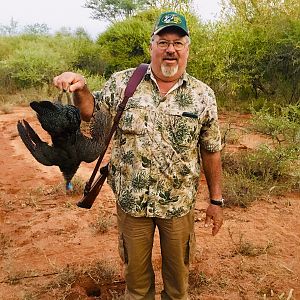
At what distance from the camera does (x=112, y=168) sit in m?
2.68

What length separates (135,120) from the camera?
2.49 m

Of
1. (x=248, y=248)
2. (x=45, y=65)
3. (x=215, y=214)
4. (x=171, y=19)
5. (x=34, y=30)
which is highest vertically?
(x=34, y=30)

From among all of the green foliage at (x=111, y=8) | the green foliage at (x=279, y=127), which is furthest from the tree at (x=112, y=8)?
the green foliage at (x=279, y=127)

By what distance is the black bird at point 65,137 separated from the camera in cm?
192

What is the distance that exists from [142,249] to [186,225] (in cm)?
31

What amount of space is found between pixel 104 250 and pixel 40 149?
2.29 metres

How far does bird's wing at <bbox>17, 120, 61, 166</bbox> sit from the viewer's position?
2068 millimetres

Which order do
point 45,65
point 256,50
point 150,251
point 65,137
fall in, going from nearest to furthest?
1. point 65,137
2. point 150,251
3. point 256,50
4. point 45,65

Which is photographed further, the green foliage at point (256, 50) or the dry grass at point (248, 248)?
the green foliage at point (256, 50)

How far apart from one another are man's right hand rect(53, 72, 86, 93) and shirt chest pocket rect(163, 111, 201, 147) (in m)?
0.53

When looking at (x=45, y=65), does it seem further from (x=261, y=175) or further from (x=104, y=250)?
(x=104, y=250)

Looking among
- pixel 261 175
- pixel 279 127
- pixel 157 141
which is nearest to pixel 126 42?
pixel 279 127

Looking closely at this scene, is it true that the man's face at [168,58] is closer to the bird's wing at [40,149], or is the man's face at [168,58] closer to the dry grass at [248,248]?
the bird's wing at [40,149]

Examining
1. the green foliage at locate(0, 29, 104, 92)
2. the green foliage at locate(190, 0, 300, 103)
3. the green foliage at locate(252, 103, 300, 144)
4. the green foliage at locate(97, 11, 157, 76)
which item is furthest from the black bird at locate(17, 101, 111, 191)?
the green foliage at locate(0, 29, 104, 92)
